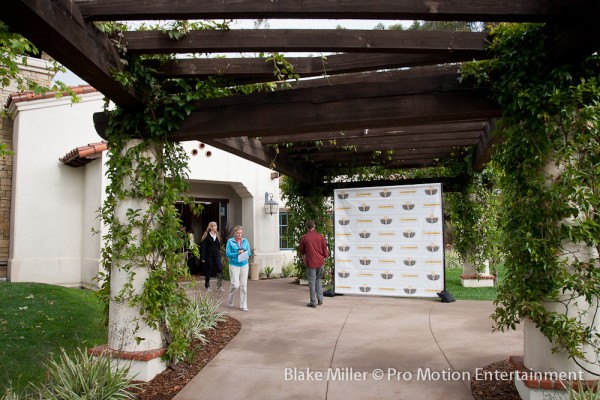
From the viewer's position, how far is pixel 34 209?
33.0 ft

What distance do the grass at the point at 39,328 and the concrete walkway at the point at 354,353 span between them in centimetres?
170

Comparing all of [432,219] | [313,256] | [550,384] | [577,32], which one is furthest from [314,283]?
[577,32]

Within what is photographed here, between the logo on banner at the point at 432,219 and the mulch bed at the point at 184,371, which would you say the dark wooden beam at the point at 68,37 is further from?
the logo on banner at the point at 432,219

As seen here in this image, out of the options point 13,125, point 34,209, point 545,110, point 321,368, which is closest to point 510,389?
point 321,368

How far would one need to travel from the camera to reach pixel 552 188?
358cm

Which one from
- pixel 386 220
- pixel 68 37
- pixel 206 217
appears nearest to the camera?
pixel 68 37

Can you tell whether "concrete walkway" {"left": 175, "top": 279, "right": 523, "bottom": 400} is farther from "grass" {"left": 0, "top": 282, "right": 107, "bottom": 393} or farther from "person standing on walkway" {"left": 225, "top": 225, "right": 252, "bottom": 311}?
"grass" {"left": 0, "top": 282, "right": 107, "bottom": 393}

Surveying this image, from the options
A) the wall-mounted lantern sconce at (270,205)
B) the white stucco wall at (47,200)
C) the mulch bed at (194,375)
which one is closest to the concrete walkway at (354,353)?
the mulch bed at (194,375)

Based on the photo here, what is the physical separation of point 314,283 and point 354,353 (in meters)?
2.97

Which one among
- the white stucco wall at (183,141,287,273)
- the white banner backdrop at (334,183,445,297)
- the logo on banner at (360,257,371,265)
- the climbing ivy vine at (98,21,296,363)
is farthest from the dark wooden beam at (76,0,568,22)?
the white stucco wall at (183,141,287,273)

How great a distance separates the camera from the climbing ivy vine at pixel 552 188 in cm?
347

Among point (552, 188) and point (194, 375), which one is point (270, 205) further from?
point (552, 188)

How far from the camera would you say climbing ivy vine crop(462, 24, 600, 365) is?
3.47m

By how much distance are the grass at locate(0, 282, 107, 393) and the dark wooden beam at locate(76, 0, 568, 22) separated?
3.06 meters
